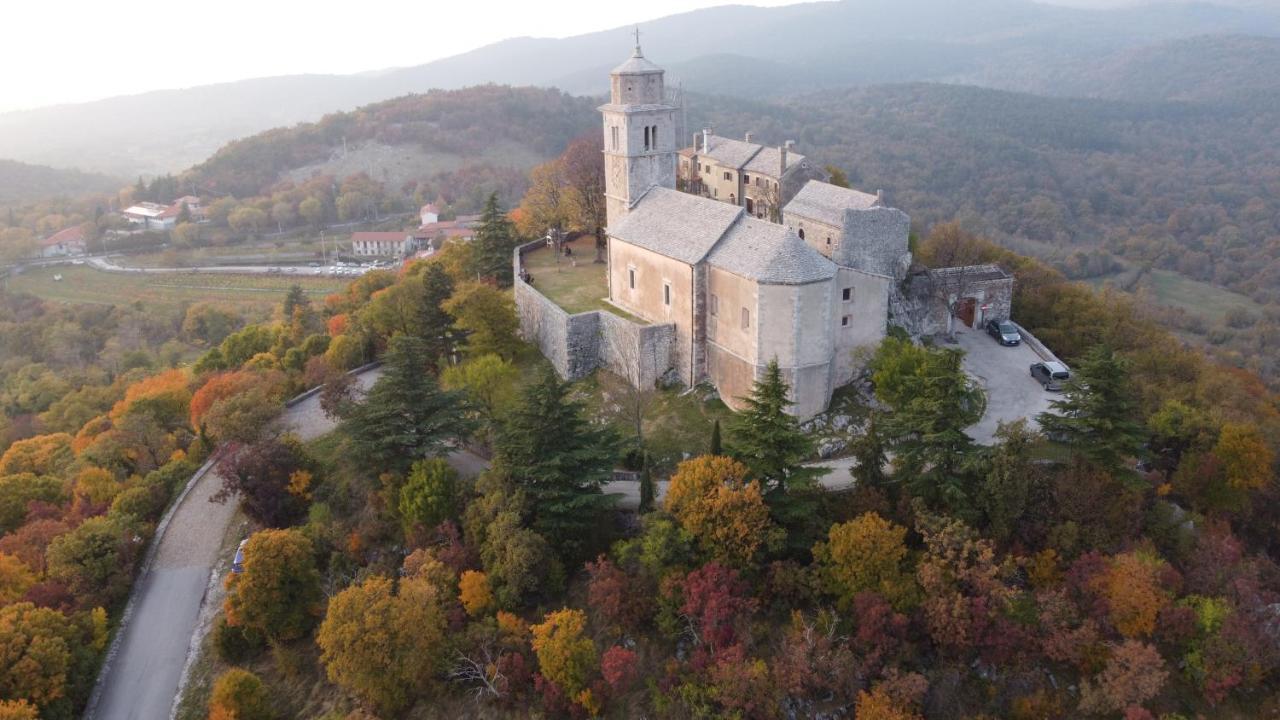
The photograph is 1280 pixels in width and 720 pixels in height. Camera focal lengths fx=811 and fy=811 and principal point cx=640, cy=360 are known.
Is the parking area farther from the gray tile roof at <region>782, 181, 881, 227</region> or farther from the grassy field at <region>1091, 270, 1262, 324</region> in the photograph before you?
the grassy field at <region>1091, 270, 1262, 324</region>

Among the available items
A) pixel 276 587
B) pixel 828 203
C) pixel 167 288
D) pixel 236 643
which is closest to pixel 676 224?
pixel 828 203

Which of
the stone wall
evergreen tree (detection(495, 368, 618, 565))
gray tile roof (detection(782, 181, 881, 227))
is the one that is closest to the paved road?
the stone wall

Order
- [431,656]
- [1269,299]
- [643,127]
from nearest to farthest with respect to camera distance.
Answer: [431,656], [643,127], [1269,299]

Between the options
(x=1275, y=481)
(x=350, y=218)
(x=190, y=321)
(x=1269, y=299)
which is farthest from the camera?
(x=350, y=218)

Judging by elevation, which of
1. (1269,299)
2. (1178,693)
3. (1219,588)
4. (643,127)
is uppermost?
(643,127)

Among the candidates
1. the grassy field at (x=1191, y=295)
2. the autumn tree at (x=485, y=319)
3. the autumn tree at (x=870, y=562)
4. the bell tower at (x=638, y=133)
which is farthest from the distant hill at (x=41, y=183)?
the grassy field at (x=1191, y=295)

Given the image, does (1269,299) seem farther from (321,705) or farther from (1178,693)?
(321,705)

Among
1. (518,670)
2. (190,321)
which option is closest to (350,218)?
(190,321)
